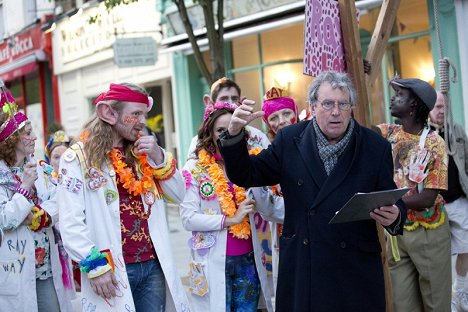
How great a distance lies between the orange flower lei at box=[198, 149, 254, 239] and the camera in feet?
17.9

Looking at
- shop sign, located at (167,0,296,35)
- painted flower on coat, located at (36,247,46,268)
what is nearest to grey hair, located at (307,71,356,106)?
painted flower on coat, located at (36,247,46,268)

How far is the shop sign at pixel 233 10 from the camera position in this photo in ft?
45.9

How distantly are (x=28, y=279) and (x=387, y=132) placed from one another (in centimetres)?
270

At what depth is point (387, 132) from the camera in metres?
5.84

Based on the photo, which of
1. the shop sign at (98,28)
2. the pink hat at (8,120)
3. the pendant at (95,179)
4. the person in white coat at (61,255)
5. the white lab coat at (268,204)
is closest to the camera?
the pendant at (95,179)

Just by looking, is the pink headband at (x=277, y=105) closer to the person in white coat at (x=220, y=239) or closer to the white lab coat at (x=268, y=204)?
the person in white coat at (x=220, y=239)

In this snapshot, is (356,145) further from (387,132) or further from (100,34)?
(100,34)

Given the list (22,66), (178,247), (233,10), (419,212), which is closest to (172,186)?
(419,212)

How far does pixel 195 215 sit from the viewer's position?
5477 mm

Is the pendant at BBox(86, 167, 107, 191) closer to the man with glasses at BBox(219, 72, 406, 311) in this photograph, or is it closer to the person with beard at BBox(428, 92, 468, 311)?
the man with glasses at BBox(219, 72, 406, 311)

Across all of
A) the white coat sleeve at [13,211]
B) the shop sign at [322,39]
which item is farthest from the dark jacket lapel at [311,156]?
the white coat sleeve at [13,211]

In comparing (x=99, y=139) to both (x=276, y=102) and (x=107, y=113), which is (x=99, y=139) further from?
(x=276, y=102)

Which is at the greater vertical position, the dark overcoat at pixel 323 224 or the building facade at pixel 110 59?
the building facade at pixel 110 59

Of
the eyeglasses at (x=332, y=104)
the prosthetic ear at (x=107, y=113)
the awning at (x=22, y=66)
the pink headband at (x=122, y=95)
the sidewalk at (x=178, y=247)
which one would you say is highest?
the awning at (x=22, y=66)
